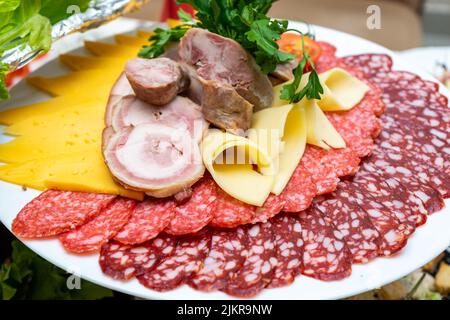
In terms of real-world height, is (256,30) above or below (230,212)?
above

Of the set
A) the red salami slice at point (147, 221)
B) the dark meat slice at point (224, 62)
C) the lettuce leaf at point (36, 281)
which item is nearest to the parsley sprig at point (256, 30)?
the dark meat slice at point (224, 62)

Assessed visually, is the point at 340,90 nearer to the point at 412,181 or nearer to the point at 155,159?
the point at 412,181

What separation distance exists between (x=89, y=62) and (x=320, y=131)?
122cm

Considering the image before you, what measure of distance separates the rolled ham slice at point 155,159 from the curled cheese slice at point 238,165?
0.06 metres

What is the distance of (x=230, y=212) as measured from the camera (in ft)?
5.94

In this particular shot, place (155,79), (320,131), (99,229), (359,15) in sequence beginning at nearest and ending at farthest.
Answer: (99,229), (155,79), (320,131), (359,15)

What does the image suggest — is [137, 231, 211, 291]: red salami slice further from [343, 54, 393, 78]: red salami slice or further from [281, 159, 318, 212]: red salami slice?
[343, 54, 393, 78]: red salami slice

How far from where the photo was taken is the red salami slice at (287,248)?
1.68 metres

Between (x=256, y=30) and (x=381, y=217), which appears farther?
(x=256, y=30)

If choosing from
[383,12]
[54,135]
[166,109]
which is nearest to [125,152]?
[166,109]

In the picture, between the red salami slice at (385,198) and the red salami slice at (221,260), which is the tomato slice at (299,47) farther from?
the red salami slice at (221,260)

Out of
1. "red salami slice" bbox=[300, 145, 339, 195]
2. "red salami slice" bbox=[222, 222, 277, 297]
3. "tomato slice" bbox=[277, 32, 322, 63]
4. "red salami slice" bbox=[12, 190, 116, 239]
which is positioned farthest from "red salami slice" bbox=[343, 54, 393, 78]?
"red salami slice" bbox=[12, 190, 116, 239]

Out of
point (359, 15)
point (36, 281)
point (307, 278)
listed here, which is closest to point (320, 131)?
point (307, 278)

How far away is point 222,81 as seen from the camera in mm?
2059
